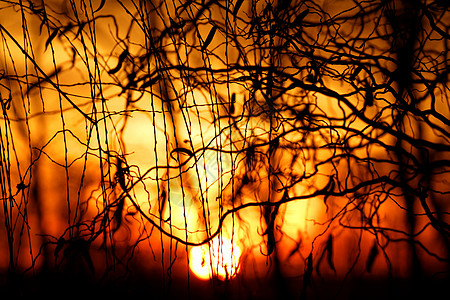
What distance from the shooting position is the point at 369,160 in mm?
1067

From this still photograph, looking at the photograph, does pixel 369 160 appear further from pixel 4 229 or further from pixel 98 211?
pixel 4 229

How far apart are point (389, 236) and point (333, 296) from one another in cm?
30

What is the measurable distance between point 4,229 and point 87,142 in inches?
18.4

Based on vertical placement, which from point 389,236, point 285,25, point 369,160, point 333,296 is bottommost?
point 333,296

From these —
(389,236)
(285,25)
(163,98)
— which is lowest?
(389,236)

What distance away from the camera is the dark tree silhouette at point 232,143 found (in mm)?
1048

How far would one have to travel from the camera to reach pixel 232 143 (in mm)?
1075

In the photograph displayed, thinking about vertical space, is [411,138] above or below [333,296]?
above

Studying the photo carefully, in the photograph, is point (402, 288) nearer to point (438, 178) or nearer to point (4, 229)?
point (438, 178)

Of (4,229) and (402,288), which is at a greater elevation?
(4,229)

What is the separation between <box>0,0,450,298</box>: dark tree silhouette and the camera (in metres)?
1.05

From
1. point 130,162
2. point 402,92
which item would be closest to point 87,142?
point 130,162

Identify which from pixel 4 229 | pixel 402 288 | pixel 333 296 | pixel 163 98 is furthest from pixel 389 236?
pixel 4 229

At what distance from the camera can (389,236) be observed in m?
1.08
